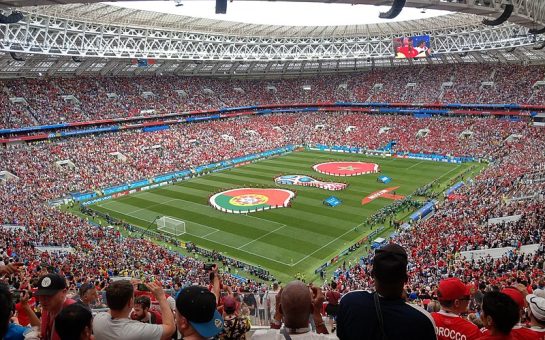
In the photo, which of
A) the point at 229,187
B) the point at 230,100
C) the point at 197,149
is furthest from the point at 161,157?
the point at 230,100

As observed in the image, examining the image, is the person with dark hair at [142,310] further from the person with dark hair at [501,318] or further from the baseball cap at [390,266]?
the person with dark hair at [501,318]

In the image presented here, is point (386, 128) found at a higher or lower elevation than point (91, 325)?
lower

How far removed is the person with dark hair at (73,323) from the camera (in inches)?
156

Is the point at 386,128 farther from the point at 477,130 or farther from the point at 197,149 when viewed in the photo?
the point at 197,149

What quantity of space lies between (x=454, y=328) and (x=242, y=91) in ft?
241

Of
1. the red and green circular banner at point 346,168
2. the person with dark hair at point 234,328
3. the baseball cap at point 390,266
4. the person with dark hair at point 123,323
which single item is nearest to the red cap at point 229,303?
the person with dark hair at point 234,328

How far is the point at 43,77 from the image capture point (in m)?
55.3

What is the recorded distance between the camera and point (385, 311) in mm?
3422

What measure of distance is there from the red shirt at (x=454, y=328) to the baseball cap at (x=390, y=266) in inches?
57.7

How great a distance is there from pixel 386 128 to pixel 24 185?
47.3 meters

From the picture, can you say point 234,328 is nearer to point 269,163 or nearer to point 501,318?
point 501,318

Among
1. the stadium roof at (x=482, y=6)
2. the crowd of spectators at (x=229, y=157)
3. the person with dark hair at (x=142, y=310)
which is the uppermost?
the stadium roof at (x=482, y=6)

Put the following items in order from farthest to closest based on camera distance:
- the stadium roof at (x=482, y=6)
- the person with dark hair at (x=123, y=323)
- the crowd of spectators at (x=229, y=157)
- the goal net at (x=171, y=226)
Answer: the goal net at (x=171, y=226) → the crowd of spectators at (x=229, y=157) → the stadium roof at (x=482, y=6) → the person with dark hair at (x=123, y=323)

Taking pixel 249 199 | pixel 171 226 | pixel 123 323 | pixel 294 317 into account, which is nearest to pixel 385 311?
pixel 294 317
